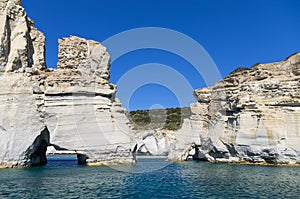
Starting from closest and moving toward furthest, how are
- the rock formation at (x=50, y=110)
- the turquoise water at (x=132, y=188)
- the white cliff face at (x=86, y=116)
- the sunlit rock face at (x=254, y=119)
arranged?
1. the turquoise water at (x=132, y=188)
2. the rock formation at (x=50, y=110)
3. the white cliff face at (x=86, y=116)
4. the sunlit rock face at (x=254, y=119)

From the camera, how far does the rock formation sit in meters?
28.2

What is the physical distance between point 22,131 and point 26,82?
4.41 meters

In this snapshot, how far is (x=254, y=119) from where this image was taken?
3691 centimetres

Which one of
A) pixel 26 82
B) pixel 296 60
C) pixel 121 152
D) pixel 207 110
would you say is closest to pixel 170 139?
pixel 207 110

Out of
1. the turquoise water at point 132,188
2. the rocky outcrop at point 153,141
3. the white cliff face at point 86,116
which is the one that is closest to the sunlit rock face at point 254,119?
the turquoise water at point 132,188

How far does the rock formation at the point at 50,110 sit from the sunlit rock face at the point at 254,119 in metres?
14.6

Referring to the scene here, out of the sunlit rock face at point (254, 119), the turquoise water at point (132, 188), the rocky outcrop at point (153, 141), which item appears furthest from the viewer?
the rocky outcrop at point (153, 141)

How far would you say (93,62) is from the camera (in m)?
32.9

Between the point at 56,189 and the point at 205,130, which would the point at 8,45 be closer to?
the point at 56,189

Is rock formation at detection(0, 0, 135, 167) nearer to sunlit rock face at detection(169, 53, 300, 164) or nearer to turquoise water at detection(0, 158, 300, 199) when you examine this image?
turquoise water at detection(0, 158, 300, 199)

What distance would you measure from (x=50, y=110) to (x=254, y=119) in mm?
22158

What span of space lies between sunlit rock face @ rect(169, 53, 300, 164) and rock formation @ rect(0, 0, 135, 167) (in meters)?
14.6

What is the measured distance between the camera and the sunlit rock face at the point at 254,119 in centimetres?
3550

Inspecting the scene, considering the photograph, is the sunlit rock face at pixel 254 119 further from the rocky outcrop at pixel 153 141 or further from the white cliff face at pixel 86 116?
the rocky outcrop at pixel 153 141
